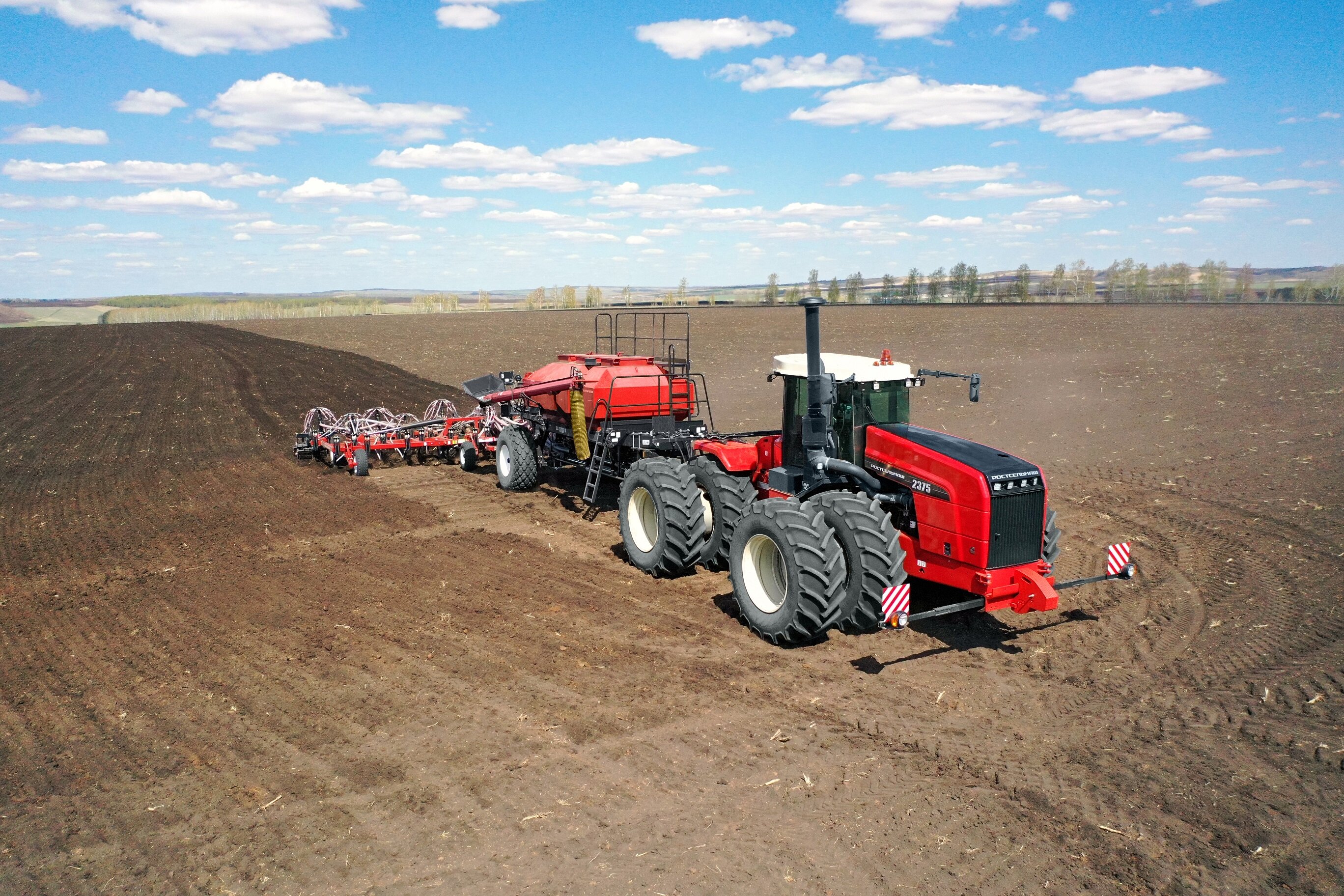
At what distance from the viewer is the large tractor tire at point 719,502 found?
9.00m

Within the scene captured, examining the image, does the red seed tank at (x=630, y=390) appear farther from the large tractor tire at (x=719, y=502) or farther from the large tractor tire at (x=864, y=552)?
the large tractor tire at (x=864, y=552)

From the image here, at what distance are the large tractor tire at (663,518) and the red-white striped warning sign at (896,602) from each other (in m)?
2.75

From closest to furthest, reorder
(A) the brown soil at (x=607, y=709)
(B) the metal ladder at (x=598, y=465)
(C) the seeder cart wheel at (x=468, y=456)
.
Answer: (A) the brown soil at (x=607, y=709), (B) the metal ladder at (x=598, y=465), (C) the seeder cart wheel at (x=468, y=456)

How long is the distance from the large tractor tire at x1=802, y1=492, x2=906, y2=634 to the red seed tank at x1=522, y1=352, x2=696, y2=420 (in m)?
4.79

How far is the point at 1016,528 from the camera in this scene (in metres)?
6.91

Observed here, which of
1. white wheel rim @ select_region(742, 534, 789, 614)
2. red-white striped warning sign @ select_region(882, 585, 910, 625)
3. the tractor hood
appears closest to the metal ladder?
white wheel rim @ select_region(742, 534, 789, 614)

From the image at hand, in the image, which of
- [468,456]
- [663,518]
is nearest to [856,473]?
[663,518]

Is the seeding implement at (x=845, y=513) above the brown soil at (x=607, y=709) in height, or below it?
above

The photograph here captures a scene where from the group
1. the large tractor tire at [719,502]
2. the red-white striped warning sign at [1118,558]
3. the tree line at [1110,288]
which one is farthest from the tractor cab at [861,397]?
the tree line at [1110,288]

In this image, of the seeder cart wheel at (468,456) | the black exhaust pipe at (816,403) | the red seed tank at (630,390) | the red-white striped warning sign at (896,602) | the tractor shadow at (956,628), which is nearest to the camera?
the red-white striped warning sign at (896,602)

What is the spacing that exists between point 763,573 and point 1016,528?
2.20 metres

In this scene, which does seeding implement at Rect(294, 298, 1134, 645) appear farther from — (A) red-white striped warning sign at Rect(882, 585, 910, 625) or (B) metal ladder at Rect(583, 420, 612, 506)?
(B) metal ladder at Rect(583, 420, 612, 506)

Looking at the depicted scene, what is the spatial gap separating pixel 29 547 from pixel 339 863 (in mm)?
8450

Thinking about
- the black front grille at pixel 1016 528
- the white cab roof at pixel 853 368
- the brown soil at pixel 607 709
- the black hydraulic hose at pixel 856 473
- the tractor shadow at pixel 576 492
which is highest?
the white cab roof at pixel 853 368
